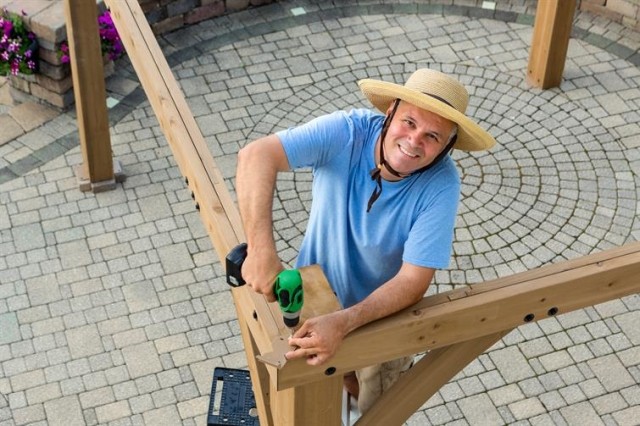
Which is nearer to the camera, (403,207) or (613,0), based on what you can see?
(403,207)

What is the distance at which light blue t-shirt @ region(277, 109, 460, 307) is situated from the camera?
12.5 feet

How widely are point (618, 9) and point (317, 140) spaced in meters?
6.73

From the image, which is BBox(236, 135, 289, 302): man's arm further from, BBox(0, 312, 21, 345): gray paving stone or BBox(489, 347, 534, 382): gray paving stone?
BBox(0, 312, 21, 345): gray paving stone

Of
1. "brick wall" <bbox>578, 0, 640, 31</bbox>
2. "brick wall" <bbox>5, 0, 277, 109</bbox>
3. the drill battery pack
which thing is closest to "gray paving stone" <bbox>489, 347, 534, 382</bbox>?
the drill battery pack

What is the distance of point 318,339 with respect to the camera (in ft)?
10.5

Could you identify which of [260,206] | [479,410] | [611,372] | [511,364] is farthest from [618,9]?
[260,206]

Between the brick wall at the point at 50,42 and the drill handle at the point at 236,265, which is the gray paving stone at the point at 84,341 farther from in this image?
the drill handle at the point at 236,265

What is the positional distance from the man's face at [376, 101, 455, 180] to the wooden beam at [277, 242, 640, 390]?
20.8 inches

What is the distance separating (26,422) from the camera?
6082mm

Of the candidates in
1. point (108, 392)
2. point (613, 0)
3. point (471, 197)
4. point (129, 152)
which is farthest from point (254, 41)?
point (108, 392)

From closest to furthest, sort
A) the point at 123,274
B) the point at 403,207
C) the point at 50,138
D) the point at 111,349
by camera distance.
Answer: the point at 403,207, the point at 111,349, the point at 123,274, the point at 50,138

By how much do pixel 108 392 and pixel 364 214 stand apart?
2.99m

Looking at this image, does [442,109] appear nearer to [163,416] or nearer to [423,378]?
[423,378]

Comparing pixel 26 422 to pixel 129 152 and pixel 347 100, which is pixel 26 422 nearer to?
pixel 129 152
